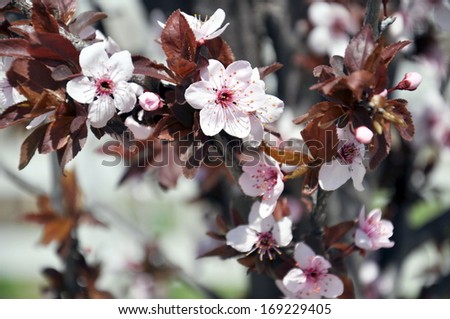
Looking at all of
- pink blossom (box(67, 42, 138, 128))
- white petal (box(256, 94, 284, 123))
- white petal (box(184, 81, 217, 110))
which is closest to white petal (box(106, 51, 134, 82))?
pink blossom (box(67, 42, 138, 128))

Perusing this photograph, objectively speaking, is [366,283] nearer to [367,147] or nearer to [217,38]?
[367,147]

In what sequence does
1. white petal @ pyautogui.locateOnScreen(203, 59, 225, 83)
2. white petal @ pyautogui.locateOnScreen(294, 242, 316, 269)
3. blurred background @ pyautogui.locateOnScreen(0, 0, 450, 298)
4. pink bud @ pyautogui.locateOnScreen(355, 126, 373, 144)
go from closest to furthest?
pink bud @ pyautogui.locateOnScreen(355, 126, 373, 144), white petal @ pyautogui.locateOnScreen(203, 59, 225, 83), white petal @ pyautogui.locateOnScreen(294, 242, 316, 269), blurred background @ pyautogui.locateOnScreen(0, 0, 450, 298)

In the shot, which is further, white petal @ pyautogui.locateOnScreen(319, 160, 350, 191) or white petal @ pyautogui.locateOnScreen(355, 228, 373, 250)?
white petal @ pyautogui.locateOnScreen(355, 228, 373, 250)

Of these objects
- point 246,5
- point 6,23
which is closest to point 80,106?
point 6,23

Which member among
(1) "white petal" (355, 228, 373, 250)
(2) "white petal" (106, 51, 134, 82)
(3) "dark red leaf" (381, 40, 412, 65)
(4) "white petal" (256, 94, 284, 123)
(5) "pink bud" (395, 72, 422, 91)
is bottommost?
(1) "white petal" (355, 228, 373, 250)

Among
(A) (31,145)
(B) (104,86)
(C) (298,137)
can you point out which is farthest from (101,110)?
(C) (298,137)

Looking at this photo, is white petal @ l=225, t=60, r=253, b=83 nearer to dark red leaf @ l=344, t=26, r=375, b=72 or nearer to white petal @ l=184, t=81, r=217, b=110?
white petal @ l=184, t=81, r=217, b=110

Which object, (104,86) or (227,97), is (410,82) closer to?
(227,97)

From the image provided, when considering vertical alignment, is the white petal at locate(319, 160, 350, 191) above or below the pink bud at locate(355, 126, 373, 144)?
below
